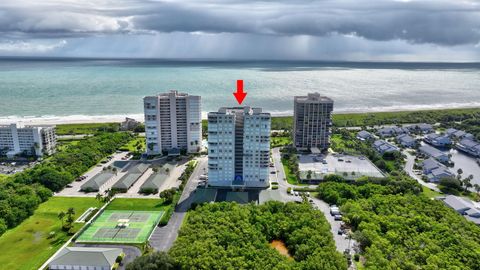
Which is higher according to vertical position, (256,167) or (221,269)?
(256,167)

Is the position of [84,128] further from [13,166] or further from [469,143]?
[469,143]

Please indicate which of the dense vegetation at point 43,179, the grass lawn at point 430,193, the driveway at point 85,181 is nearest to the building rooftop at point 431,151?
the grass lawn at point 430,193

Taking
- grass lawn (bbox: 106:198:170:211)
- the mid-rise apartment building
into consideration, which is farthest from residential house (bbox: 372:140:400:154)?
the mid-rise apartment building

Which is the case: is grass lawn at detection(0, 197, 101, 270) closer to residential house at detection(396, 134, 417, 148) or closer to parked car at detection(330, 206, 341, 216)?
parked car at detection(330, 206, 341, 216)

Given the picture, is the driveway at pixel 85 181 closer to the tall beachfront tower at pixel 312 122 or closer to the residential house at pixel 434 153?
the tall beachfront tower at pixel 312 122

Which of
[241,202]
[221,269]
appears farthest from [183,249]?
[241,202]

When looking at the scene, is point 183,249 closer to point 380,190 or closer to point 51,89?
point 380,190
